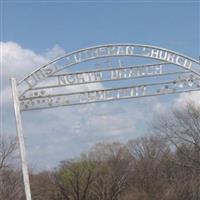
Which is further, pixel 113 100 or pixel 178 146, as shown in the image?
pixel 178 146

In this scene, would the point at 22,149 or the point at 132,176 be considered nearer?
the point at 22,149

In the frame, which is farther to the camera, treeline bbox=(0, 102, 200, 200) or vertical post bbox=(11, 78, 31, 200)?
treeline bbox=(0, 102, 200, 200)

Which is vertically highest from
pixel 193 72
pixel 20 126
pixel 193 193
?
pixel 193 72

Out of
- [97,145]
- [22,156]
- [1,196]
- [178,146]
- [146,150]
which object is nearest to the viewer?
[22,156]

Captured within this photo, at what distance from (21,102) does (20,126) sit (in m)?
0.63

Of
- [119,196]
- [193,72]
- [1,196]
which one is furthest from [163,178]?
[193,72]

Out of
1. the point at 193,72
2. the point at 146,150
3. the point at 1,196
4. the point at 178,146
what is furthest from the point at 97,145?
the point at 193,72

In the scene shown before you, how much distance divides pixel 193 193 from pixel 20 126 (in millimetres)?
21244

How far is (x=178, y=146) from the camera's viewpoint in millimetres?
47250

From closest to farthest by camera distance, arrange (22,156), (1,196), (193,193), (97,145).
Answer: (22,156)
(193,193)
(1,196)
(97,145)

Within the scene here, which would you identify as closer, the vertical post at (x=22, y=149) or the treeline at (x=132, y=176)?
the vertical post at (x=22, y=149)

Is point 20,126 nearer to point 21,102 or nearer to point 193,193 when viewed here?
point 21,102

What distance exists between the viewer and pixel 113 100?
14.7 metres

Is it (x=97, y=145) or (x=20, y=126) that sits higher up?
(x=97, y=145)
